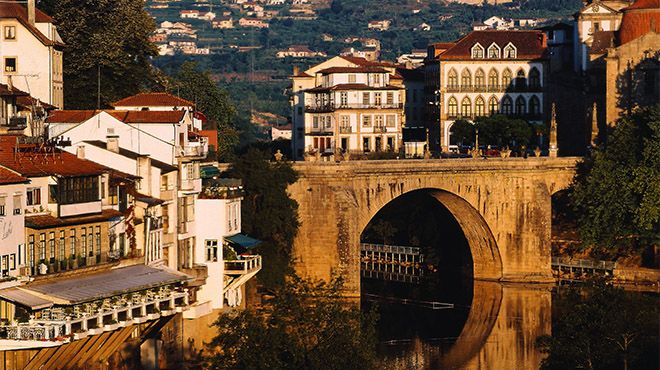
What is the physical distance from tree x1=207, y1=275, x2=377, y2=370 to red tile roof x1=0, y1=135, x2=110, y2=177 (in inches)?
274

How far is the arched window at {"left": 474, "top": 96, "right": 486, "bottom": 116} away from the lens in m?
140

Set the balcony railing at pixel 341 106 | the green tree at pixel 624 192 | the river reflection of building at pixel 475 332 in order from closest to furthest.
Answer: the river reflection of building at pixel 475 332, the green tree at pixel 624 192, the balcony railing at pixel 341 106

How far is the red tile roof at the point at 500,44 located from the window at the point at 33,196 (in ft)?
258

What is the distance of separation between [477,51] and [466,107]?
12.9 ft

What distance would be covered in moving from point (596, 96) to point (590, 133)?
11.6ft

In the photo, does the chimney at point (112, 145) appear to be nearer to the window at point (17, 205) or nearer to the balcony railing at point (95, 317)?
the balcony railing at point (95, 317)

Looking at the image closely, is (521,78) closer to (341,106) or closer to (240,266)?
(341,106)

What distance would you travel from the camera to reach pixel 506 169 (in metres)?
114

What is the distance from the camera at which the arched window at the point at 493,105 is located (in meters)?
140

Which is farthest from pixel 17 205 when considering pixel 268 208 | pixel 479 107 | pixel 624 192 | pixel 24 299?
pixel 479 107

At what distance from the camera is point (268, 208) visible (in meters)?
98.8

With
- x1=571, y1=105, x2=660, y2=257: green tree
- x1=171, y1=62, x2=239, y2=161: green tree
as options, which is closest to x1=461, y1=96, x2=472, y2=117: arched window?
x1=171, y1=62, x2=239, y2=161: green tree

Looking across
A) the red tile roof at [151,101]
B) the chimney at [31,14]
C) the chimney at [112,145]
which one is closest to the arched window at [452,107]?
the red tile roof at [151,101]

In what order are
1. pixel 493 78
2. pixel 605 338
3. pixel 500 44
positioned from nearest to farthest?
pixel 605 338
pixel 493 78
pixel 500 44
